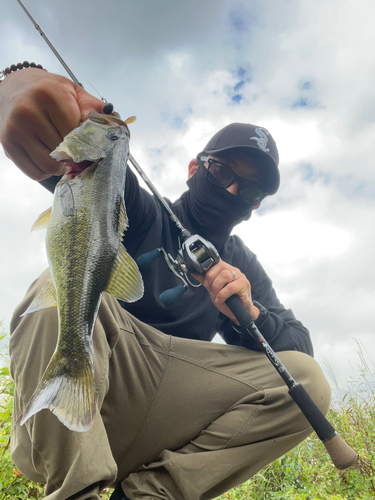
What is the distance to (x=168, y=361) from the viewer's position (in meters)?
2.16

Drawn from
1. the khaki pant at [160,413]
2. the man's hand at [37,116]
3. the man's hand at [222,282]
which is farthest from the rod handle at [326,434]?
the man's hand at [37,116]

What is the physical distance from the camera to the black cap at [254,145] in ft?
10.9

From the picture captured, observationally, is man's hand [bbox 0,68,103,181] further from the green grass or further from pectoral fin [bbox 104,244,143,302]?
the green grass

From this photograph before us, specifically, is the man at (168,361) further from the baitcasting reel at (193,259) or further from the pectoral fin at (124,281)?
the pectoral fin at (124,281)

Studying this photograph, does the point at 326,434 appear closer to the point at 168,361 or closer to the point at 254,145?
the point at 168,361

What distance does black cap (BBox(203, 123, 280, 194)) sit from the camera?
3.33 m

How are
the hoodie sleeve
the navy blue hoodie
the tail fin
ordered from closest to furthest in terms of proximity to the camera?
the tail fin → the navy blue hoodie → the hoodie sleeve

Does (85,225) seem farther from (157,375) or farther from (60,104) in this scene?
(157,375)

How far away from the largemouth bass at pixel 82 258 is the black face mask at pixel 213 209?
1.83 m

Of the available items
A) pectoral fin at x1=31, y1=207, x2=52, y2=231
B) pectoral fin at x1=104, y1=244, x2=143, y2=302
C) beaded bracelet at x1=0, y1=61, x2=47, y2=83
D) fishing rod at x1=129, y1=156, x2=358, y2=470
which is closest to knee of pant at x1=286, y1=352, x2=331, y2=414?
fishing rod at x1=129, y1=156, x2=358, y2=470

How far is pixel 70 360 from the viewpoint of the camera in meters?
1.09

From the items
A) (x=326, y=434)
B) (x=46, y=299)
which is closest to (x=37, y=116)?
(x=46, y=299)

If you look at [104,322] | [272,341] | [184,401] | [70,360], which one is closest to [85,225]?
[70,360]

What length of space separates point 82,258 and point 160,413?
1.28 meters
